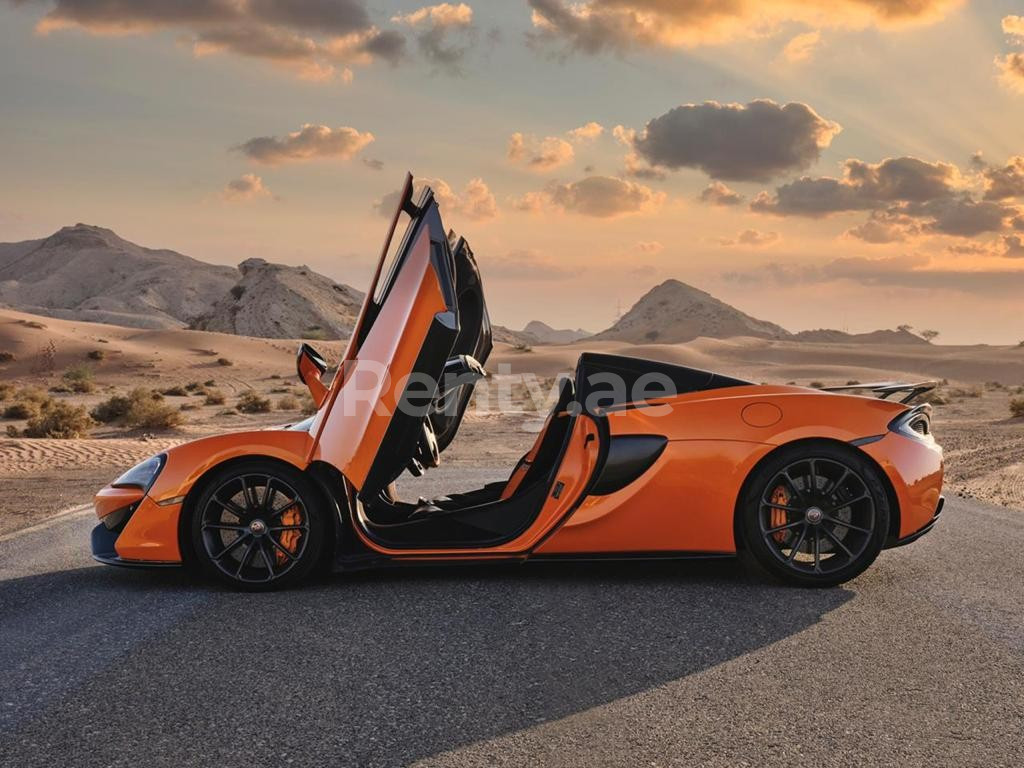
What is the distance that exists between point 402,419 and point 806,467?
227 centimetres

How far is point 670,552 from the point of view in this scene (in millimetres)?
5691

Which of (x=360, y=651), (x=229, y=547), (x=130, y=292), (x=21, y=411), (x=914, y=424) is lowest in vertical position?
(x=21, y=411)

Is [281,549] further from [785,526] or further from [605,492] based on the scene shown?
[785,526]

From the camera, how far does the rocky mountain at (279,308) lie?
349ft

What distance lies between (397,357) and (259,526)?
1.38m

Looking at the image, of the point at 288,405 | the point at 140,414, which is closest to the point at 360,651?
the point at 140,414

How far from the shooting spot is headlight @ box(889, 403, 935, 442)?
5.79 meters

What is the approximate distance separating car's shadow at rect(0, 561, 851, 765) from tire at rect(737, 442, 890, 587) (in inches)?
10.4

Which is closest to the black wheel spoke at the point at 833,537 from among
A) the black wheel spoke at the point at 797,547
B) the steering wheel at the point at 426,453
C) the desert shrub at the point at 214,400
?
the black wheel spoke at the point at 797,547

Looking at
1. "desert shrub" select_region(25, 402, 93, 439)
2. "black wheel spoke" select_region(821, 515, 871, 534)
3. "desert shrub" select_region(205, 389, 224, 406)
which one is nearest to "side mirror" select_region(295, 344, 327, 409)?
"black wheel spoke" select_region(821, 515, 871, 534)

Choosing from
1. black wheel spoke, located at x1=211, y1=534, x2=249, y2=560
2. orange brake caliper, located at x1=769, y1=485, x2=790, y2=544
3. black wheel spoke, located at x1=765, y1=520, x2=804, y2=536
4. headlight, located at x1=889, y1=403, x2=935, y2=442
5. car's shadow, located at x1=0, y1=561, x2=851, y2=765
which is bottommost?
car's shadow, located at x1=0, y1=561, x2=851, y2=765

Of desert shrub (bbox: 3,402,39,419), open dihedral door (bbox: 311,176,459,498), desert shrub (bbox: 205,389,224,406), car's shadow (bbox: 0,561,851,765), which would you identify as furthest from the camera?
desert shrub (bbox: 205,389,224,406)

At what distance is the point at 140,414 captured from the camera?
79.2 ft

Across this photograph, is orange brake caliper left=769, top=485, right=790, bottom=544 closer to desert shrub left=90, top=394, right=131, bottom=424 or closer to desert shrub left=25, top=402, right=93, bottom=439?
desert shrub left=25, top=402, right=93, bottom=439
